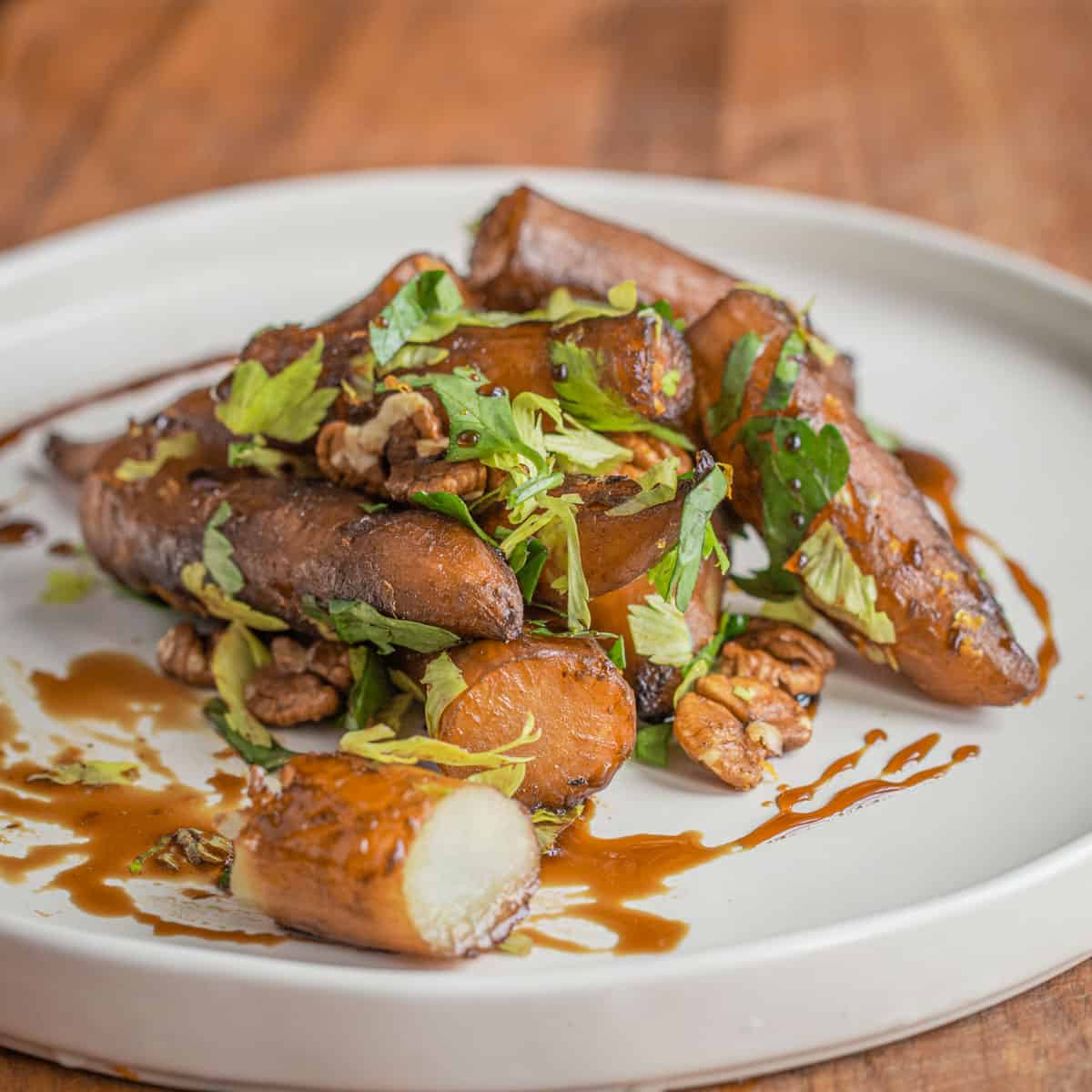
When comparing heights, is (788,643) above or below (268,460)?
below

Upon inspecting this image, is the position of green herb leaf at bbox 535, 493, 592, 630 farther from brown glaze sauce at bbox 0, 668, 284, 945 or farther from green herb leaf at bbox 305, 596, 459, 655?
brown glaze sauce at bbox 0, 668, 284, 945

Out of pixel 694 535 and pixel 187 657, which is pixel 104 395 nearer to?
pixel 187 657

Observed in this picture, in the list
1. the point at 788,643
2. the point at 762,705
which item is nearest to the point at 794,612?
the point at 788,643

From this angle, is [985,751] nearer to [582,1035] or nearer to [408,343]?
[582,1035]

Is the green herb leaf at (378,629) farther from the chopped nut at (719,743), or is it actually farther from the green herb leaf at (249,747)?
the chopped nut at (719,743)

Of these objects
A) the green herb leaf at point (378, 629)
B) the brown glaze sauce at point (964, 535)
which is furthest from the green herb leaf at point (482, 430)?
the brown glaze sauce at point (964, 535)

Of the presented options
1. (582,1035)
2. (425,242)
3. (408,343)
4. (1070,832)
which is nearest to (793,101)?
(425,242)

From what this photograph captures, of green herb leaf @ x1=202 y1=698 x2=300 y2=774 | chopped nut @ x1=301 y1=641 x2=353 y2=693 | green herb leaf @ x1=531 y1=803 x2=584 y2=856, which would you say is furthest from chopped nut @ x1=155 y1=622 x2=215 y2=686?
green herb leaf @ x1=531 y1=803 x2=584 y2=856
